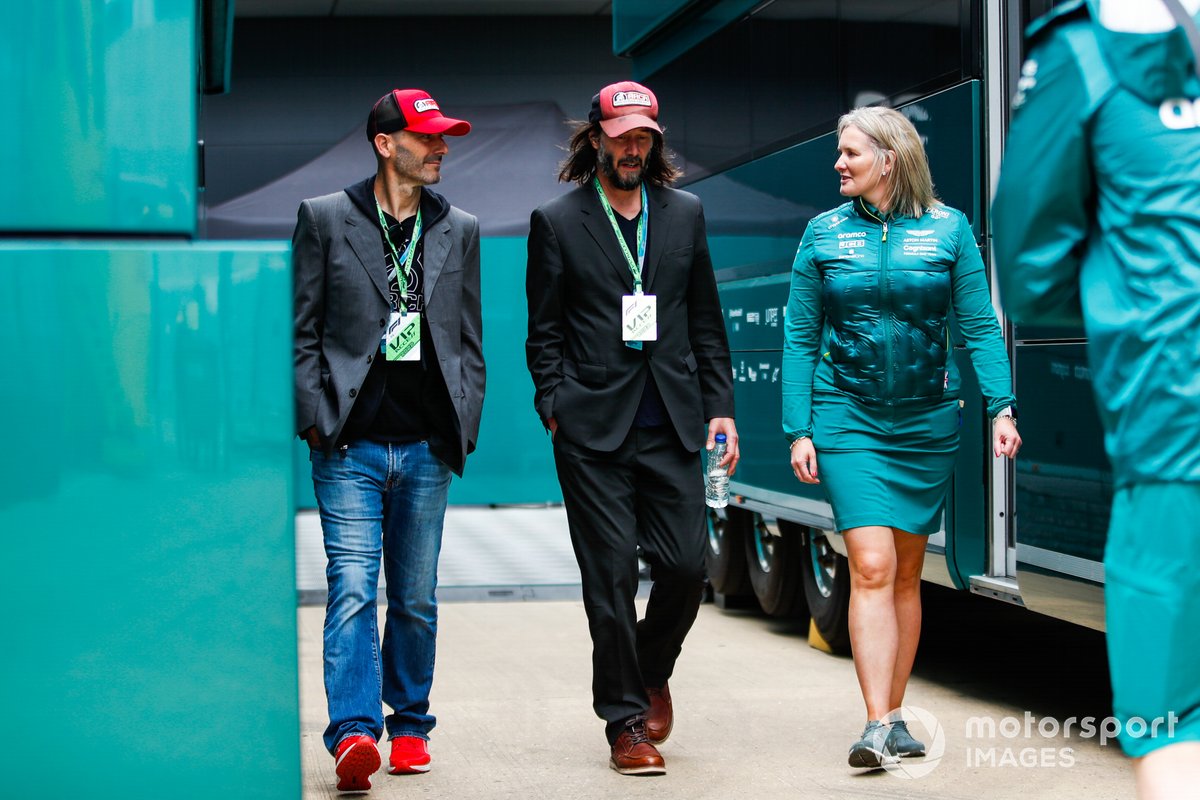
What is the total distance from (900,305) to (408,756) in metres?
1.97

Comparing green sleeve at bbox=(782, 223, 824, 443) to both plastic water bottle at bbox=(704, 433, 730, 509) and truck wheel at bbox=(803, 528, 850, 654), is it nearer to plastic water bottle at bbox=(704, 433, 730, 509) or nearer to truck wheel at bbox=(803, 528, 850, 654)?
plastic water bottle at bbox=(704, 433, 730, 509)

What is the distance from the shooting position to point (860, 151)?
17.0ft

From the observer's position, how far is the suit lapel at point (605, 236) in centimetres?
528

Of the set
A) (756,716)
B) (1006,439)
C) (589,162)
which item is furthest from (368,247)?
(756,716)

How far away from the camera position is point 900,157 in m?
5.20

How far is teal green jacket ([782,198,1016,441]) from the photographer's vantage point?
17.0 feet

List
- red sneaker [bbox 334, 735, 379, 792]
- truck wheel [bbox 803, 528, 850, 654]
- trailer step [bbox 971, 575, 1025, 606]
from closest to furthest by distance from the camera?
1. red sneaker [bbox 334, 735, 379, 792]
2. trailer step [bbox 971, 575, 1025, 606]
3. truck wheel [bbox 803, 528, 850, 654]

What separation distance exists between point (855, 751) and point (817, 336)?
1.25 m

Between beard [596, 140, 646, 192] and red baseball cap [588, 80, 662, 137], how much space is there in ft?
0.34

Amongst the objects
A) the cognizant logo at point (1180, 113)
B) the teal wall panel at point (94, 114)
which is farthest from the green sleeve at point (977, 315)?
the teal wall panel at point (94, 114)

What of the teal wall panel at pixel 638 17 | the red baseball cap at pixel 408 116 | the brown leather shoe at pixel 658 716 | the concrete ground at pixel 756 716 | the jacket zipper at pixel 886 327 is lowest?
the concrete ground at pixel 756 716

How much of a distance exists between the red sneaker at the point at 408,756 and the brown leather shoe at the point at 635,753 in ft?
1.88

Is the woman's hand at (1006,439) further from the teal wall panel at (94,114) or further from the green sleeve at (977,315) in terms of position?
the teal wall panel at (94,114)

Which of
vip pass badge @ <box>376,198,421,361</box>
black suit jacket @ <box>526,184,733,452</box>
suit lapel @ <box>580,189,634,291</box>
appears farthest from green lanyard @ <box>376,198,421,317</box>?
suit lapel @ <box>580,189,634,291</box>
